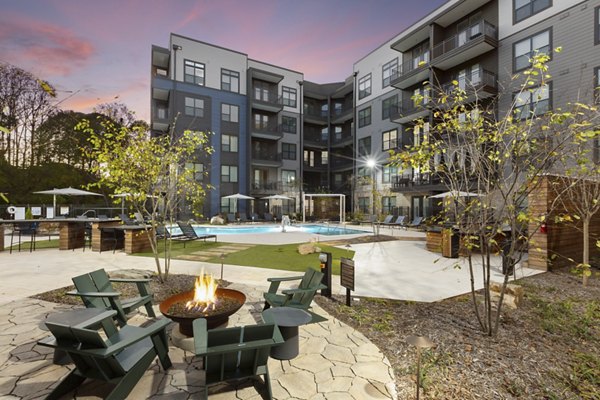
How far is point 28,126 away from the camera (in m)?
24.6

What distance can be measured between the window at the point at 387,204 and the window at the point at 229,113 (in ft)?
54.6

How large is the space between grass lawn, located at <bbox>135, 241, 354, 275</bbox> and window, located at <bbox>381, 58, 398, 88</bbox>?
20515 millimetres

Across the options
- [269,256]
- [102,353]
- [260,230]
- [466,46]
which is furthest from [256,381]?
[466,46]

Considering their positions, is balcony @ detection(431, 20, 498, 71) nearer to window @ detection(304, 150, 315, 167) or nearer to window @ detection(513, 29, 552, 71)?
window @ detection(513, 29, 552, 71)

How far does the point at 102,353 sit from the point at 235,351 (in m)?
1.08

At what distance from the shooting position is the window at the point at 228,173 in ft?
96.1

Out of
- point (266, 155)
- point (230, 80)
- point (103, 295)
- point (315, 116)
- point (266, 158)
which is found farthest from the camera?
point (315, 116)

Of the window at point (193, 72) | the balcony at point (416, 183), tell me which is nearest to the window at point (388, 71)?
the balcony at point (416, 183)

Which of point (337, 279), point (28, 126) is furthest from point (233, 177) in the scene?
point (337, 279)

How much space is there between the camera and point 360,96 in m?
31.0

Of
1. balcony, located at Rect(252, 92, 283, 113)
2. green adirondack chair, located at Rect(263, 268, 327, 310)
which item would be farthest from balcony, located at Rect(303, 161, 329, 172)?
green adirondack chair, located at Rect(263, 268, 327, 310)

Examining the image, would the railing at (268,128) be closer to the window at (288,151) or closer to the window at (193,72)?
the window at (288,151)

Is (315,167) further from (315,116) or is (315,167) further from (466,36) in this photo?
(466,36)

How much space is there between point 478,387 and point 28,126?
33.5 metres
